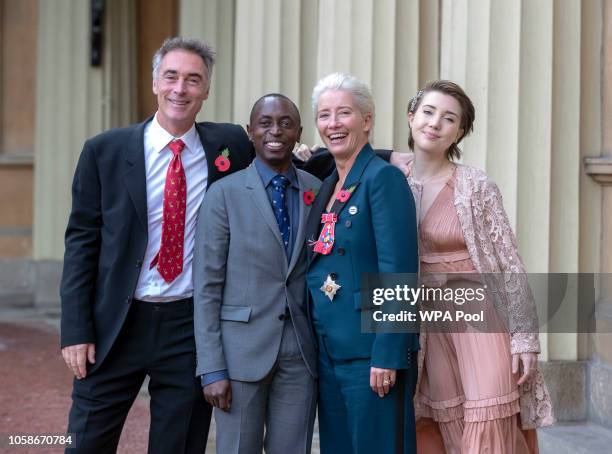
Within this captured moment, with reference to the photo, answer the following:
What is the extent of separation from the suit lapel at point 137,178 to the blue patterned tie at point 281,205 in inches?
21.0

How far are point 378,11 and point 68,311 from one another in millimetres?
3099

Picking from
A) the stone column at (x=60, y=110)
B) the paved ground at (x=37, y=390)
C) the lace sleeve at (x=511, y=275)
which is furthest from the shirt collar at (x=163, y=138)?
the stone column at (x=60, y=110)

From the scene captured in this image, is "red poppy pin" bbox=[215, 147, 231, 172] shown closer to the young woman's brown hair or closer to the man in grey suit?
the man in grey suit

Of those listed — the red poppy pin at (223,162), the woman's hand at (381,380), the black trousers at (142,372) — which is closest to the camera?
the woman's hand at (381,380)

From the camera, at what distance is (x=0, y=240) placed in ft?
35.4

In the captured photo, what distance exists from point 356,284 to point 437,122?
0.73 metres

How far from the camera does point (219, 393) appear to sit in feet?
11.2

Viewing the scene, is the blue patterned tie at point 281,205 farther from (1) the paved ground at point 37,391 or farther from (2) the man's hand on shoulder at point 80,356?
(1) the paved ground at point 37,391

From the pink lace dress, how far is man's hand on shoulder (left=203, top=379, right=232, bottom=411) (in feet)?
2.56

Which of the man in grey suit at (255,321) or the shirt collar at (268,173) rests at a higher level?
the shirt collar at (268,173)

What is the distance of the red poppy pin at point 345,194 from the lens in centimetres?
344

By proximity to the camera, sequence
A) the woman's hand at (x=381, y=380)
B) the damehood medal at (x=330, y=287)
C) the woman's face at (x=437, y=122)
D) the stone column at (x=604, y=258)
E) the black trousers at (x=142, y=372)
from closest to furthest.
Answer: the woman's hand at (x=381, y=380) < the damehood medal at (x=330, y=287) < the woman's face at (x=437, y=122) < the black trousers at (x=142, y=372) < the stone column at (x=604, y=258)

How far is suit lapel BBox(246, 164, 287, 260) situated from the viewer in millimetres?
3500

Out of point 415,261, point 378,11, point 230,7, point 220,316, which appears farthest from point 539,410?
point 230,7
